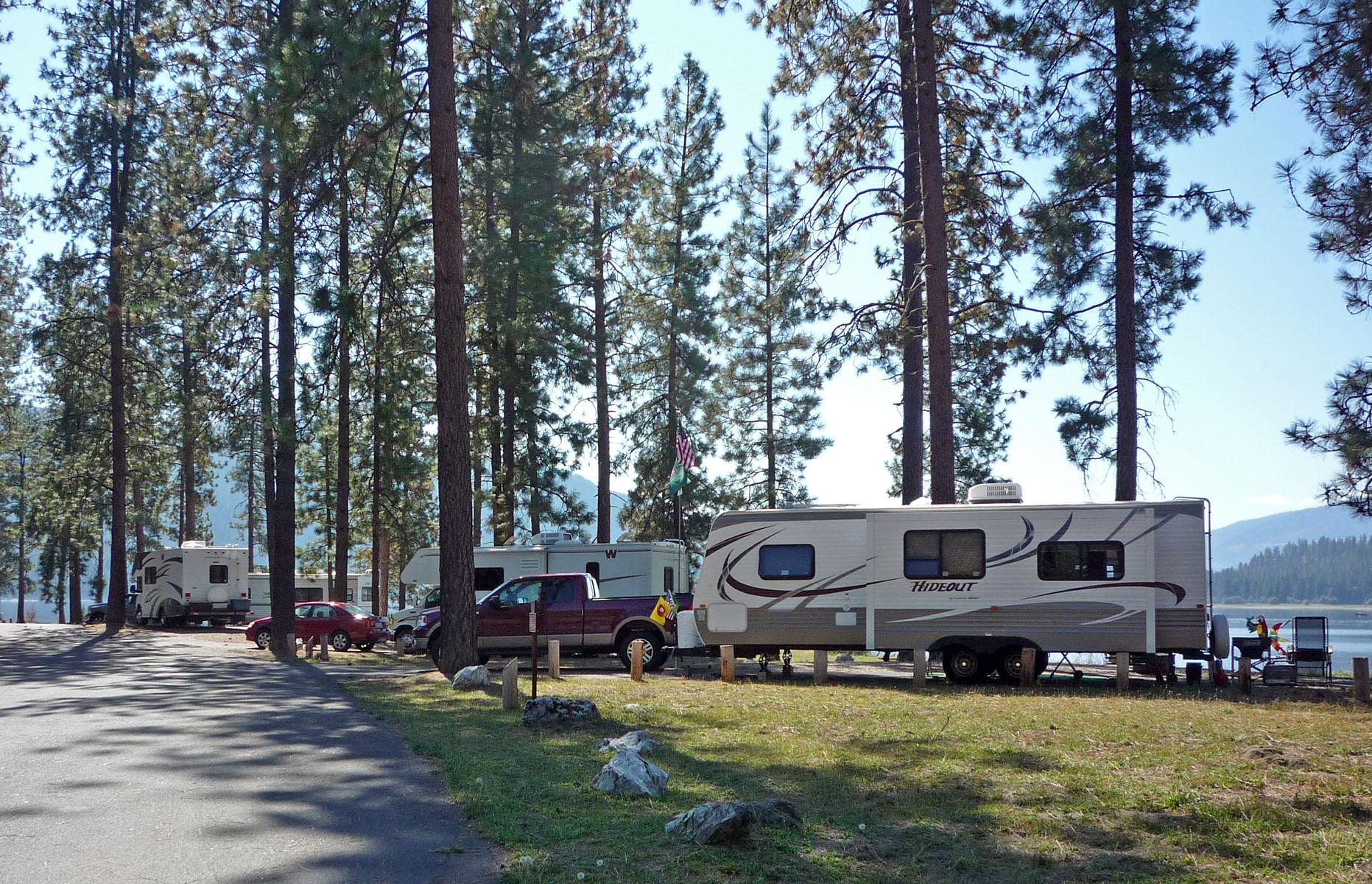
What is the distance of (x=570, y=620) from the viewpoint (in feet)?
67.7

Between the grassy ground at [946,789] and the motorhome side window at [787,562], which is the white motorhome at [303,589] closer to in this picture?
the motorhome side window at [787,562]

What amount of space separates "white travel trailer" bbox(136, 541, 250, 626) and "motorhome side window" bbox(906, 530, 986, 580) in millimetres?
31111

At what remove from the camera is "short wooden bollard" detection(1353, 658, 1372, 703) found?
522 inches

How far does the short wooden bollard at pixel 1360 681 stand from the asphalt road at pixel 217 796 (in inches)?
448

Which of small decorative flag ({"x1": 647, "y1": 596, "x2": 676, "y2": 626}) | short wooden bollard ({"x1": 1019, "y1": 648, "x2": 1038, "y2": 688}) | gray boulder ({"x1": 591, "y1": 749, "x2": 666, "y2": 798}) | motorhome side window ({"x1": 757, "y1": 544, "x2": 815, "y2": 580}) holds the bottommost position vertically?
short wooden bollard ({"x1": 1019, "y1": 648, "x2": 1038, "y2": 688})

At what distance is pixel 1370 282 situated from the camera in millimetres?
10734

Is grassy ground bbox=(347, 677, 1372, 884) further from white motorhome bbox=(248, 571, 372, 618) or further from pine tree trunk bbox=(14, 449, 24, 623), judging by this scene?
pine tree trunk bbox=(14, 449, 24, 623)

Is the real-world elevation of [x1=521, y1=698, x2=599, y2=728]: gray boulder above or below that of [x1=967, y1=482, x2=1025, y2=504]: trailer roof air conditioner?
below

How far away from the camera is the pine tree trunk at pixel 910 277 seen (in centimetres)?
2020

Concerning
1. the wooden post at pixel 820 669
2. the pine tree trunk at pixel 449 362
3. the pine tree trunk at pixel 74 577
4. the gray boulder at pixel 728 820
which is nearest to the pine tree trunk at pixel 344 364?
the pine tree trunk at pixel 449 362

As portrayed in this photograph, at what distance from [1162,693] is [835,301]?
33.8ft

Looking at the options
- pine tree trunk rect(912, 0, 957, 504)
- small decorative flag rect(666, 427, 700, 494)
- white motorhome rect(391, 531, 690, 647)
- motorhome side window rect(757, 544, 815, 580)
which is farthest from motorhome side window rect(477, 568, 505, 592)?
pine tree trunk rect(912, 0, 957, 504)

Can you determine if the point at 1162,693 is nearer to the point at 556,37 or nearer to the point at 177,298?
the point at 556,37

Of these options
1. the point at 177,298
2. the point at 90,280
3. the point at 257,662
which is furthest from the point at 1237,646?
the point at 90,280
